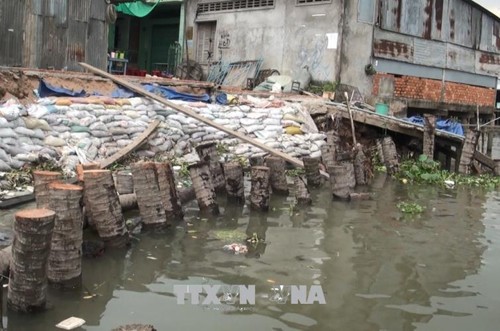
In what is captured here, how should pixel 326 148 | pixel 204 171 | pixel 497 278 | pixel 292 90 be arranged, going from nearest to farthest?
pixel 497 278 < pixel 204 171 < pixel 326 148 < pixel 292 90

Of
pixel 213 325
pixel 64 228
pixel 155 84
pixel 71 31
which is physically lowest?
pixel 213 325

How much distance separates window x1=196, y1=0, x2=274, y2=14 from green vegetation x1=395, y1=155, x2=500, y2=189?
22.1ft

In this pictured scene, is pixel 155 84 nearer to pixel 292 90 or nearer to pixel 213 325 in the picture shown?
pixel 292 90

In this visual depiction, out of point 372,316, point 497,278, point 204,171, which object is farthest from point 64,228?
point 497,278

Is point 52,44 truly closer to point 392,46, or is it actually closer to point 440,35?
point 392,46

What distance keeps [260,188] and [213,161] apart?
1094 mm

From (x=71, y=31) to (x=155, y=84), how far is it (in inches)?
95.9

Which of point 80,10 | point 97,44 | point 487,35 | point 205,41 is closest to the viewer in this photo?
point 80,10

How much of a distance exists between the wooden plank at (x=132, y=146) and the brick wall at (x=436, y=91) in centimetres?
746

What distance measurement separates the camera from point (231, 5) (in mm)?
16109

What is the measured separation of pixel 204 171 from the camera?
248 inches

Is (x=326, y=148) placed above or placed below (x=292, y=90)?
below

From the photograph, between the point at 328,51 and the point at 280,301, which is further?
the point at 328,51

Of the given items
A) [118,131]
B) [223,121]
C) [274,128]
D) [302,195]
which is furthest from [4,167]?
[274,128]
